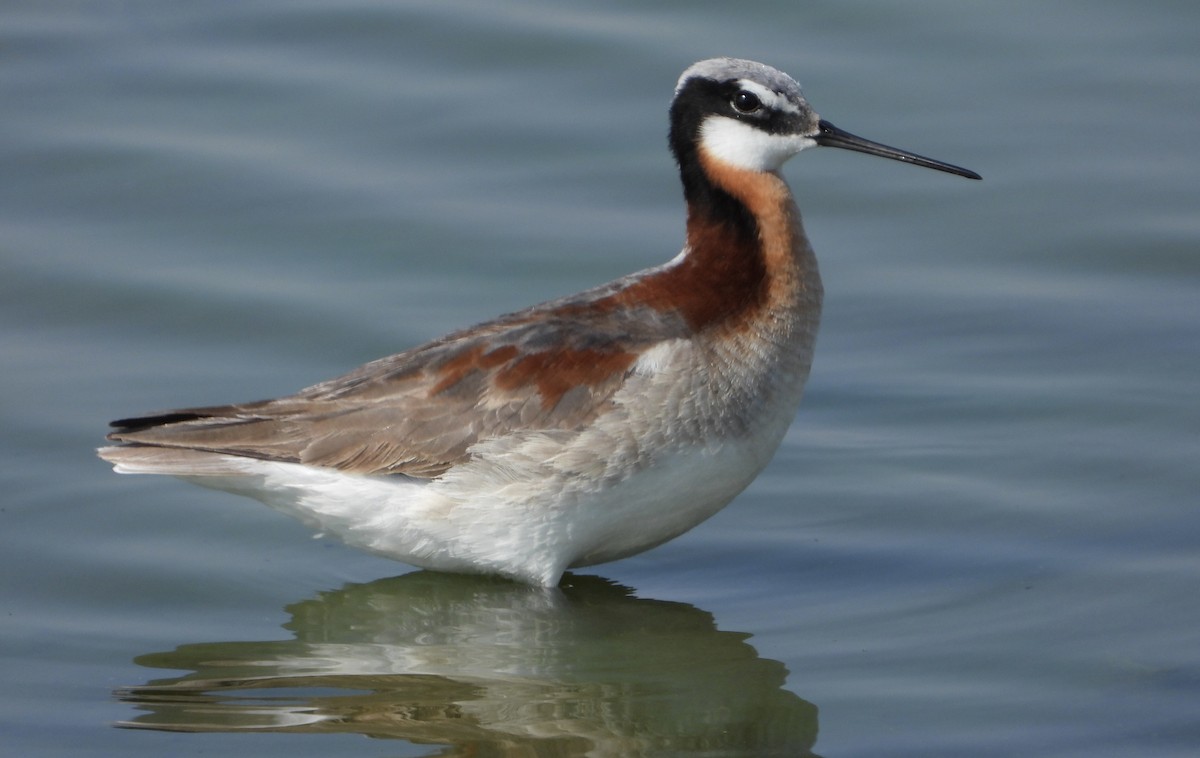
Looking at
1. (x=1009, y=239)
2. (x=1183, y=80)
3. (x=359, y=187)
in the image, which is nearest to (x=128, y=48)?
(x=359, y=187)

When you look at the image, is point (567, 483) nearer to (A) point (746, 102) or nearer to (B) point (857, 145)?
(A) point (746, 102)

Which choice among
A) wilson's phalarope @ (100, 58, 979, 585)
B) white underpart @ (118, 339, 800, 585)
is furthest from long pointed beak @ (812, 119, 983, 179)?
white underpart @ (118, 339, 800, 585)

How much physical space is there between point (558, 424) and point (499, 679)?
133 centimetres

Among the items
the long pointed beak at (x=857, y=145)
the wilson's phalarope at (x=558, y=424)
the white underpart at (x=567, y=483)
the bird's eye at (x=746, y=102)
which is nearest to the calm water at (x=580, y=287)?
the white underpart at (x=567, y=483)

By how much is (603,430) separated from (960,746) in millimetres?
2326

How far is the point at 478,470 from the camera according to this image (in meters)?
9.66

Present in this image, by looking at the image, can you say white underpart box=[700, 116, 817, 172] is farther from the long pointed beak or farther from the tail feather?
the tail feather

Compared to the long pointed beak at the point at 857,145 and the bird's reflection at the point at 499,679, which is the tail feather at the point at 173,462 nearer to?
the bird's reflection at the point at 499,679

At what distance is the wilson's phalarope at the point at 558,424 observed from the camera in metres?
9.52

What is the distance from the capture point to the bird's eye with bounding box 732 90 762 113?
1012 cm

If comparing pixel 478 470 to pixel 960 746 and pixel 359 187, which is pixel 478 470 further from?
pixel 359 187

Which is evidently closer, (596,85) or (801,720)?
(801,720)

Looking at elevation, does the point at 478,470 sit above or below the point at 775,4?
below

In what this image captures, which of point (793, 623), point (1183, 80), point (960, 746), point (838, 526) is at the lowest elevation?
point (960, 746)
